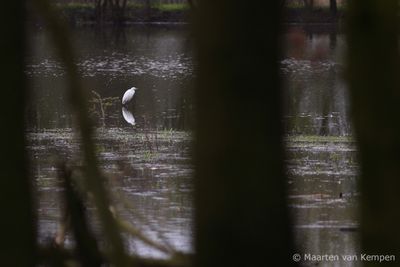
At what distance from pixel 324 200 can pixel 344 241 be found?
178 centimetres

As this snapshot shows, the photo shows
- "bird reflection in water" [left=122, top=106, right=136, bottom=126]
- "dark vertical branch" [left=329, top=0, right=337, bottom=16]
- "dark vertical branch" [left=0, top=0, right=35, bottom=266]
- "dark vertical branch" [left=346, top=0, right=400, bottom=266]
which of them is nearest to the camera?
"dark vertical branch" [left=346, top=0, right=400, bottom=266]

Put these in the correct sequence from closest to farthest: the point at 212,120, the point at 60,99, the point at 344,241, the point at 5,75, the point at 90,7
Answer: the point at 212,120, the point at 5,75, the point at 344,241, the point at 60,99, the point at 90,7

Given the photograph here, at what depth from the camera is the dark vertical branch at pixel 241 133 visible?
3117 mm

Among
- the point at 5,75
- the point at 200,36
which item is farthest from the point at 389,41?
the point at 5,75

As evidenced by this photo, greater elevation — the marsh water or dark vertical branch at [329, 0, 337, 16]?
the marsh water

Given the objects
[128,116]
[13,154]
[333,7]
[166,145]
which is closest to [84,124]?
[13,154]

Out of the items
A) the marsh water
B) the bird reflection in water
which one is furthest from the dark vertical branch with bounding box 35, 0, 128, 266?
the bird reflection in water

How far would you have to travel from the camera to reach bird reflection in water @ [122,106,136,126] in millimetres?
18022

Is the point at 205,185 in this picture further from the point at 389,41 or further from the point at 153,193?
the point at 153,193

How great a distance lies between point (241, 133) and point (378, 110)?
42 cm

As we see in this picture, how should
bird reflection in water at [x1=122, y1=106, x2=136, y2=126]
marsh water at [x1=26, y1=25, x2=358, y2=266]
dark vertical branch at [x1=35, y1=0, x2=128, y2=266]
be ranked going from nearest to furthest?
1. dark vertical branch at [x1=35, y1=0, x2=128, y2=266]
2. marsh water at [x1=26, y1=25, x2=358, y2=266]
3. bird reflection in water at [x1=122, y1=106, x2=136, y2=126]

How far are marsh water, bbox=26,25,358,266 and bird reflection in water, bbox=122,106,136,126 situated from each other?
2 centimetres

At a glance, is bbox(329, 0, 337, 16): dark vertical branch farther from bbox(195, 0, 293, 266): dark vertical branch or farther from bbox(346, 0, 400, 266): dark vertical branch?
bbox(195, 0, 293, 266): dark vertical branch

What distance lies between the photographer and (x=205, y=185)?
10.3 ft
